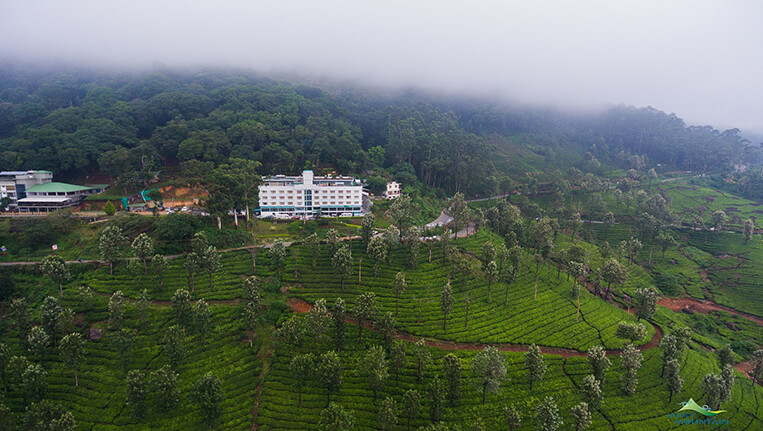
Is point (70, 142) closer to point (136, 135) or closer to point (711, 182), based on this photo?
point (136, 135)

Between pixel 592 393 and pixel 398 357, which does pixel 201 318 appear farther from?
pixel 592 393

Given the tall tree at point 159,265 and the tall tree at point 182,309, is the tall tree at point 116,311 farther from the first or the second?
the tall tree at point 159,265

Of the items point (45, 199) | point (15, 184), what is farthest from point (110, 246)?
point (15, 184)

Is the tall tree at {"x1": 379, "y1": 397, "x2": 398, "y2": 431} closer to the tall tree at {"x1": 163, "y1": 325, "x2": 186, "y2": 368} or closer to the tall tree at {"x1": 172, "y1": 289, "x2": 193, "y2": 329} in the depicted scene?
the tall tree at {"x1": 163, "y1": 325, "x2": 186, "y2": 368}

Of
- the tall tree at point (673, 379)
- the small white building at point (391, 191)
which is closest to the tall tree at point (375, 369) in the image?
the tall tree at point (673, 379)
